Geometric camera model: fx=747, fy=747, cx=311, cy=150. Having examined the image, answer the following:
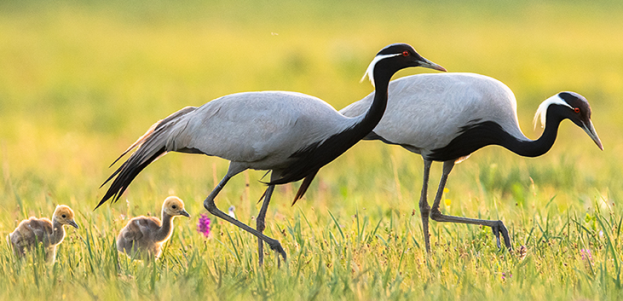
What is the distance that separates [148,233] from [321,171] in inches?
171

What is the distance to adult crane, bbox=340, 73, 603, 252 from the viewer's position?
16.7ft

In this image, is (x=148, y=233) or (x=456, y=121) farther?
(x=456, y=121)

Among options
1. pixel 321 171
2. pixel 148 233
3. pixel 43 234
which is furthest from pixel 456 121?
pixel 321 171

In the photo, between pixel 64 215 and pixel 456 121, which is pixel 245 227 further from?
pixel 456 121

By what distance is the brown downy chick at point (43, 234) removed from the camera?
4.47m

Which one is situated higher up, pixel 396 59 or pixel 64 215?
pixel 396 59

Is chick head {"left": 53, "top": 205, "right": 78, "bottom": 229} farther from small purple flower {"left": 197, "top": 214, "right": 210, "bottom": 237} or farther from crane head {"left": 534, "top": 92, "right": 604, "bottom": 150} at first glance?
crane head {"left": 534, "top": 92, "right": 604, "bottom": 150}

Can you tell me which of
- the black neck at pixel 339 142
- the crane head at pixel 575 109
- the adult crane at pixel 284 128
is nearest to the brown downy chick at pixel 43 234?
the adult crane at pixel 284 128

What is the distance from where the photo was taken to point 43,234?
450 cm

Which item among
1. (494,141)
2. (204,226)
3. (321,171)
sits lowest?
(321,171)

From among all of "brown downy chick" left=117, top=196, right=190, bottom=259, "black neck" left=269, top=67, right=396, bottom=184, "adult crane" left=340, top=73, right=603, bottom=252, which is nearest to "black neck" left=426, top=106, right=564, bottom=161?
"adult crane" left=340, top=73, right=603, bottom=252

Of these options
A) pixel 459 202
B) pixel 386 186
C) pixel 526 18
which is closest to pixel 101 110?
pixel 386 186

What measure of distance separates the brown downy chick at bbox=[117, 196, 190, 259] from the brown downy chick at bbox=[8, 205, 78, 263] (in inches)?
13.8

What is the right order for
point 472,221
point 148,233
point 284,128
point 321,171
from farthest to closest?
point 321,171 < point 472,221 < point 148,233 < point 284,128
